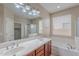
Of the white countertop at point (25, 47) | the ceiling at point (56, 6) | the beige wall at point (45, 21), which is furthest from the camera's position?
the beige wall at point (45, 21)

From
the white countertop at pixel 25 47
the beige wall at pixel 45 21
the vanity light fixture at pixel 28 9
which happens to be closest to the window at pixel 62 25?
the beige wall at pixel 45 21

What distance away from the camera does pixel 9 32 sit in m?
1.53

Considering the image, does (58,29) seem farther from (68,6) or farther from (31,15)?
(31,15)

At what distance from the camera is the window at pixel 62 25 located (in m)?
1.61

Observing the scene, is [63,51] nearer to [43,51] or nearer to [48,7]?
[43,51]

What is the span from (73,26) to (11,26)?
1.00 meters

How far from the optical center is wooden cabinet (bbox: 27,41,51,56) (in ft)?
5.08

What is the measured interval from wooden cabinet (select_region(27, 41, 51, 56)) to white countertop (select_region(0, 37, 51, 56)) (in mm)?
55

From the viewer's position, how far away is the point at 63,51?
5.28 ft

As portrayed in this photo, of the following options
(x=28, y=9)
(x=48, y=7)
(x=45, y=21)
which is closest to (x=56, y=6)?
(x=48, y=7)

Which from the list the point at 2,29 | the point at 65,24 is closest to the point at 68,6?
the point at 65,24

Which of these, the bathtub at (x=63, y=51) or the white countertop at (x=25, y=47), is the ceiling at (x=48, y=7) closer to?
the white countertop at (x=25, y=47)

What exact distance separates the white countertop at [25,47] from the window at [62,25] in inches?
8.8

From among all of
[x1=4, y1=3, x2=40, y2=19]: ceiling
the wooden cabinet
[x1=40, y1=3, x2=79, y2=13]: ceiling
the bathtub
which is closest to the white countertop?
the wooden cabinet
